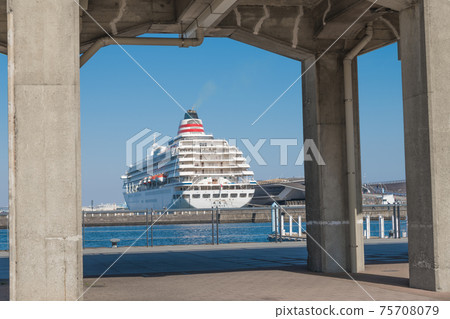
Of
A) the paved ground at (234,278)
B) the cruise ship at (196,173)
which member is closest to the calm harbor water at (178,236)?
the cruise ship at (196,173)

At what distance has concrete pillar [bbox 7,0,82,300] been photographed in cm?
664

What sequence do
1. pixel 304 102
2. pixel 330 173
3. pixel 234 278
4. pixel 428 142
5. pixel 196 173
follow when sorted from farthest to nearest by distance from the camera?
pixel 196 173 < pixel 304 102 < pixel 330 173 < pixel 234 278 < pixel 428 142

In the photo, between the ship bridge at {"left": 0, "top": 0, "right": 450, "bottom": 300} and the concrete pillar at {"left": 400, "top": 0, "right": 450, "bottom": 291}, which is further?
the concrete pillar at {"left": 400, "top": 0, "right": 450, "bottom": 291}

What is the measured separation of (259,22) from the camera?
36.0 feet

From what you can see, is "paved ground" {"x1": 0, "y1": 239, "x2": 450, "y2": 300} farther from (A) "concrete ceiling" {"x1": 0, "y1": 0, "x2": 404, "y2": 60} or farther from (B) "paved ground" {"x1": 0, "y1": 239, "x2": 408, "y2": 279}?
(A) "concrete ceiling" {"x1": 0, "y1": 0, "x2": 404, "y2": 60}

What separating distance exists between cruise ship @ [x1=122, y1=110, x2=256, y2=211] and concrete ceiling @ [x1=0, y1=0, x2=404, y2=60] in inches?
Answer: 2560

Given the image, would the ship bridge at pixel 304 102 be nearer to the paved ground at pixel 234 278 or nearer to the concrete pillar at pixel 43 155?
the concrete pillar at pixel 43 155

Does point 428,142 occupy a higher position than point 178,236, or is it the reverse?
point 428,142

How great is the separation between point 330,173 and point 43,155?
5754 mm

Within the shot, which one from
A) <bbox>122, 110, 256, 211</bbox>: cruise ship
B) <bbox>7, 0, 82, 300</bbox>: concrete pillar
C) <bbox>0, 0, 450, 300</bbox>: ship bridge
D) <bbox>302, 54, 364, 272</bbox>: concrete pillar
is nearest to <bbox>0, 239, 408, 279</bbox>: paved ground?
<bbox>302, 54, 364, 272</bbox>: concrete pillar

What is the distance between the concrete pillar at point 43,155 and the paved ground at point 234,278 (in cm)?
152

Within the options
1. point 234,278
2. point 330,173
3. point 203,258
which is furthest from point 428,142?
point 203,258

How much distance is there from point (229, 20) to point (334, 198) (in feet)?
12.0

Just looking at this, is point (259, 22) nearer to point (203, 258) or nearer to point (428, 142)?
point (428, 142)
